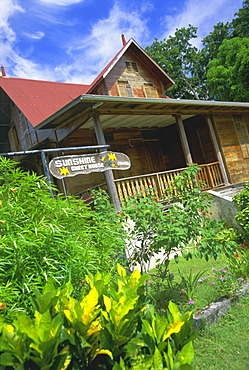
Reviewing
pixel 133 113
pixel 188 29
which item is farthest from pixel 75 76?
pixel 133 113

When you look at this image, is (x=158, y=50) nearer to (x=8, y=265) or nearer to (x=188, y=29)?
(x=188, y=29)

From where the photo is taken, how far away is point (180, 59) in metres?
33.5

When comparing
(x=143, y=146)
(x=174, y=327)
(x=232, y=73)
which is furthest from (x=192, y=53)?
(x=174, y=327)

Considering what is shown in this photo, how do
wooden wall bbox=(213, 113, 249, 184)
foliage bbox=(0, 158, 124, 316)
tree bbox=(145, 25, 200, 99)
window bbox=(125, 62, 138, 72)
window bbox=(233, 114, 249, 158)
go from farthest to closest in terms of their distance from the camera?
tree bbox=(145, 25, 200, 99) → window bbox=(233, 114, 249, 158) → window bbox=(125, 62, 138, 72) → wooden wall bbox=(213, 113, 249, 184) → foliage bbox=(0, 158, 124, 316)

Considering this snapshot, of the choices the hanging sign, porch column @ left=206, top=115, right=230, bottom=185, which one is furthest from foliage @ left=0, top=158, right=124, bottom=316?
porch column @ left=206, top=115, right=230, bottom=185

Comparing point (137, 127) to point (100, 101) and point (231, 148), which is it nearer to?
point (231, 148)

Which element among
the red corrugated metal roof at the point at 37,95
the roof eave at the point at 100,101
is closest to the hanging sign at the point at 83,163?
the roof eave at the point at 100,101

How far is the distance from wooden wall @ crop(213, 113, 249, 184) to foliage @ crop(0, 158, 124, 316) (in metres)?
10.1

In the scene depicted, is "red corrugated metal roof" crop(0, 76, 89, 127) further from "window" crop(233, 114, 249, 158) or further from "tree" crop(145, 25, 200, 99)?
"tree" crop(145, 25, 200, 99)

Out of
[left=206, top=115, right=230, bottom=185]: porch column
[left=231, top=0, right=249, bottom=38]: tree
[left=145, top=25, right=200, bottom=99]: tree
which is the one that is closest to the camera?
[left=206, top=115, right=230, bottom=185]: porch column

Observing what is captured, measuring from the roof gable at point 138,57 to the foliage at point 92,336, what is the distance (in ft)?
36.4

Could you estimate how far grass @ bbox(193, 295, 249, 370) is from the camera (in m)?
3.14

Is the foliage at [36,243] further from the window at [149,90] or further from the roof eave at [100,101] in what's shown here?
the window at [149,90]

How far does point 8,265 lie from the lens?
8.73ft
